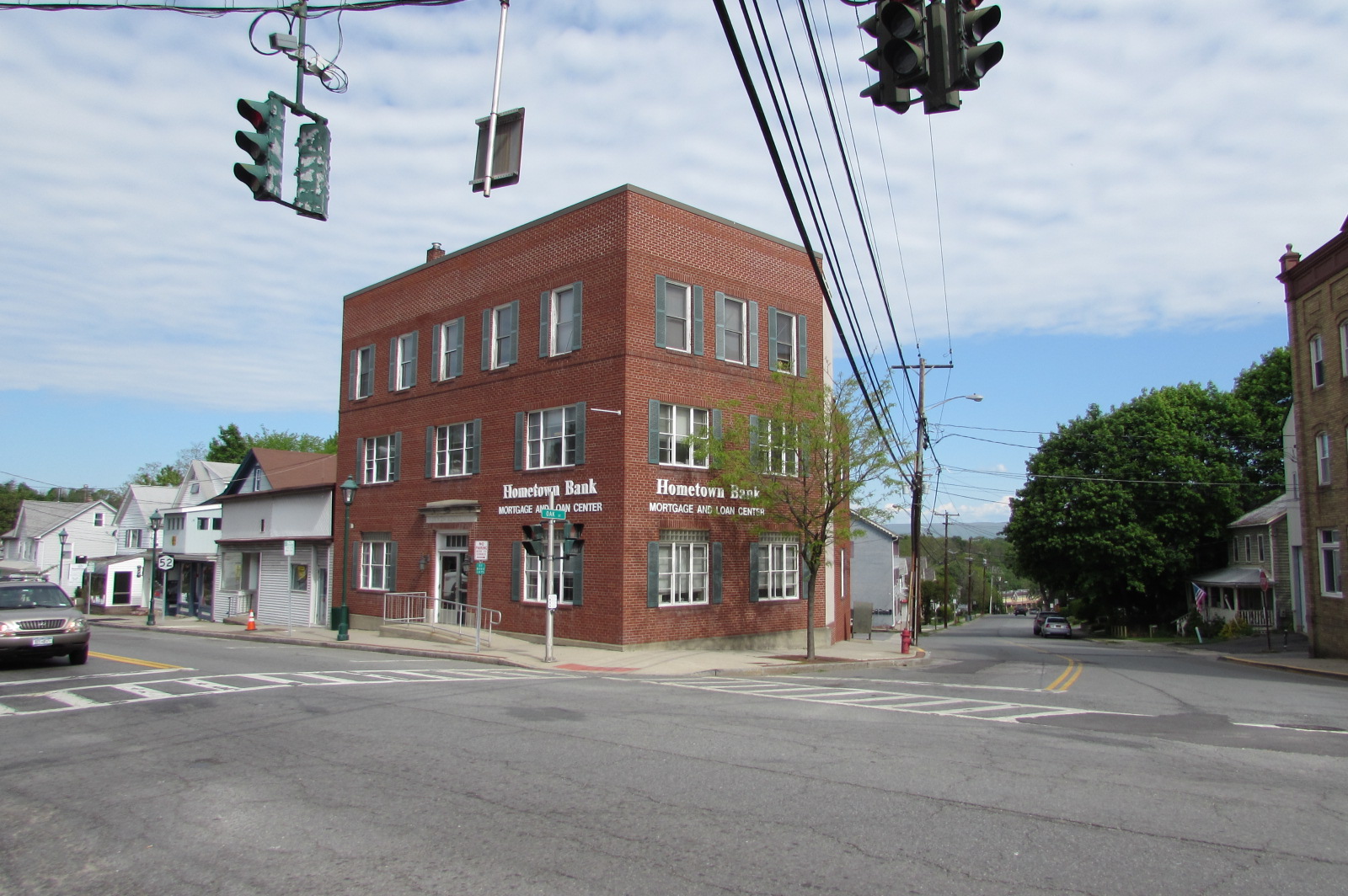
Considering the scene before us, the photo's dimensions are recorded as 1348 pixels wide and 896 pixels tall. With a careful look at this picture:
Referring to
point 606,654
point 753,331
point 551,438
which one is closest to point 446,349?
point 551,438

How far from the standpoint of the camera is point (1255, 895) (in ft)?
18.1

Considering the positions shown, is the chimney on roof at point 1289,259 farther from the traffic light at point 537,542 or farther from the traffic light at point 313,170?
the traffic light at point 313,170

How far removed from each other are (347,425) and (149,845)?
29.3 m

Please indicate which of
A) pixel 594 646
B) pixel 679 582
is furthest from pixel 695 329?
pixel 594 646

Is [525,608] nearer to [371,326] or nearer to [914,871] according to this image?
[371,326]

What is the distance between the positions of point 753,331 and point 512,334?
7.02m

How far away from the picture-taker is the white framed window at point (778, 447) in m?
24.2

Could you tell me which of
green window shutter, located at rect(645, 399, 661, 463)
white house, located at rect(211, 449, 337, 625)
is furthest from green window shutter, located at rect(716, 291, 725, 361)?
white house, located at rect(211, 449, 337, 625)

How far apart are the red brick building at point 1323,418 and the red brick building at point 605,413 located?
15.0 metres

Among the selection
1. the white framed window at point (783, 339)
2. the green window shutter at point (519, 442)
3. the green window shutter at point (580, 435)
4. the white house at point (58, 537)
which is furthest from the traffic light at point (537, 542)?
the white house at point (58, 537)

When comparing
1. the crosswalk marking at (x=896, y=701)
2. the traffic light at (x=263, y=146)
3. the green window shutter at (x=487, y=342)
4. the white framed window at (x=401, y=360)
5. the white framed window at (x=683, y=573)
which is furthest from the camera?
the white framed window at (x=401, y=360)

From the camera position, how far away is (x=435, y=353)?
3039 centimetres

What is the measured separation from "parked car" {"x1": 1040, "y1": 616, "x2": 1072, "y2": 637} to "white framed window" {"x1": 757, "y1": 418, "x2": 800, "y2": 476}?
133 feet

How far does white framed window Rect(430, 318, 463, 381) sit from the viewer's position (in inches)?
1160
